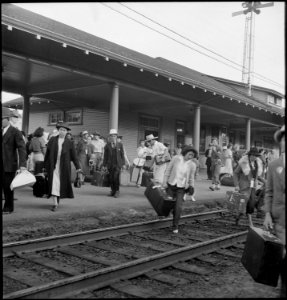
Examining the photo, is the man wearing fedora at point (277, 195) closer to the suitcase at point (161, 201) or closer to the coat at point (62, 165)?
the suitcase at point (161, 201)

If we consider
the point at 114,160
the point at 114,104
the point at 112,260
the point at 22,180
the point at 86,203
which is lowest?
the point at 112,260

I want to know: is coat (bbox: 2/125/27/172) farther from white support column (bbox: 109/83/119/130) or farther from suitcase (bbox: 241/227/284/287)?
white support column (bbox: 109/83/119/130)

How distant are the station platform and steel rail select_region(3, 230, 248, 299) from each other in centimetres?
290

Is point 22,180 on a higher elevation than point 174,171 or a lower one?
lower

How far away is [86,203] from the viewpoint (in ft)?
30.1

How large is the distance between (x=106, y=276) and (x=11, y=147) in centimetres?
380

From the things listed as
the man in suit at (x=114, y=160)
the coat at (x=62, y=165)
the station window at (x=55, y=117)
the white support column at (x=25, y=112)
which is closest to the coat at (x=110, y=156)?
the man in suit at (x=114, y=160)

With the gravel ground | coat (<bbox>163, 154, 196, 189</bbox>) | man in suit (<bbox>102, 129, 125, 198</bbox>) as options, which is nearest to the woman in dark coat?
the gravel ground

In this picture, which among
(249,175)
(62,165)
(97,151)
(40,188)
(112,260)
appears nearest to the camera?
Answer: (112,260)

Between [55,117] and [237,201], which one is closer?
[237,201]

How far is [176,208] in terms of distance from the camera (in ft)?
24.5

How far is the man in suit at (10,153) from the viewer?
285 inches

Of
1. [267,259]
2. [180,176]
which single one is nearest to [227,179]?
[180,176]

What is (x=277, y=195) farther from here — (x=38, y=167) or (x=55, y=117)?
(x=55, y=117)
